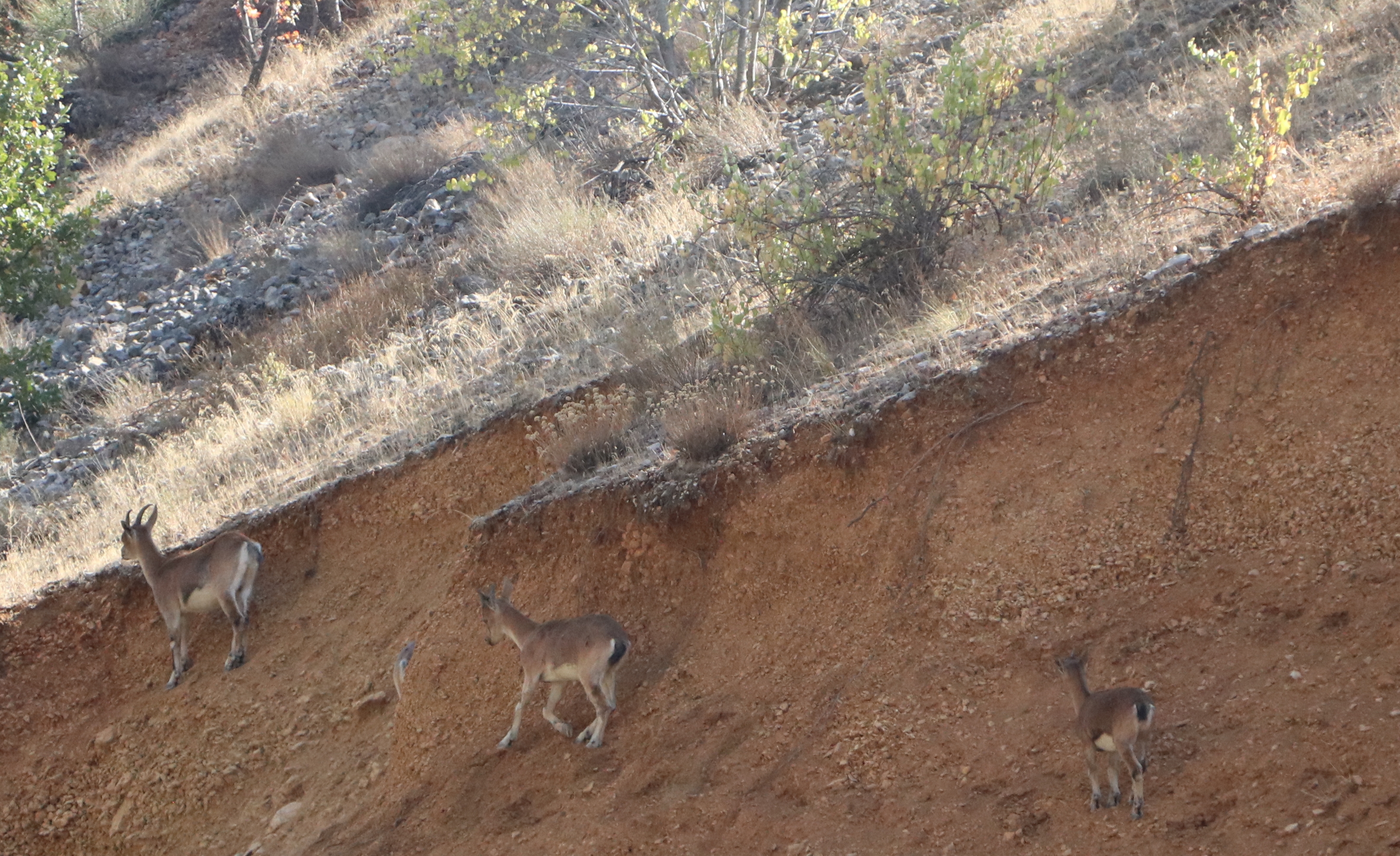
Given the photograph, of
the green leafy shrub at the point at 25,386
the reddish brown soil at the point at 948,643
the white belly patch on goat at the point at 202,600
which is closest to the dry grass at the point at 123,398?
the green leafy shrub at the point at 25,386

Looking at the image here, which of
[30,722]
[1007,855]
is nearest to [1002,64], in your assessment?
[1007,855]

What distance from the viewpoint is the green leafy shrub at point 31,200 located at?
14344mm

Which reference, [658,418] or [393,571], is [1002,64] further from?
[393,571]

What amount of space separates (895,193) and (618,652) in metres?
4.67

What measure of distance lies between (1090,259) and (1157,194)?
1.29m

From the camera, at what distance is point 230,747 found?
8.28 m

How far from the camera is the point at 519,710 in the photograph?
6.70 meters

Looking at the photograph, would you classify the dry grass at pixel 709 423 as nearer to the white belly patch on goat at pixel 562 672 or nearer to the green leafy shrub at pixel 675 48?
the white belly patch on goat at pixel 562 672

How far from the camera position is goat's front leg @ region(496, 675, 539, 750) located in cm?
659

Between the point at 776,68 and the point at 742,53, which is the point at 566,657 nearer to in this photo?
the point at 742,53

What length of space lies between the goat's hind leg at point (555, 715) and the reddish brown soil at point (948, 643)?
0.11m

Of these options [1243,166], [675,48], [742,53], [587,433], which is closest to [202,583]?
[587,433]

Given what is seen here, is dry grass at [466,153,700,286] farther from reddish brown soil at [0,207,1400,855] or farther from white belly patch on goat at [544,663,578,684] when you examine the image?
white belly patch on goat at [544,663,578,684]

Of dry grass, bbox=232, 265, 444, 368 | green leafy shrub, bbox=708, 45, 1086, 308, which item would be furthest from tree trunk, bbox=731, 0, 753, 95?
green leafy shrub, bbox=708, 45, 1086, 308
